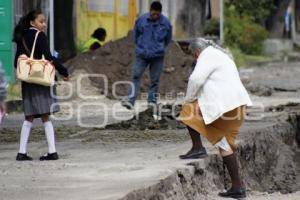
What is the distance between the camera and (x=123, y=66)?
21.5m

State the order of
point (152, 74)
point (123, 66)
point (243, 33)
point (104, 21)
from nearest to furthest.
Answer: point (152, 74) → point (123, 66) → point (104, 21) → point (243, 33)

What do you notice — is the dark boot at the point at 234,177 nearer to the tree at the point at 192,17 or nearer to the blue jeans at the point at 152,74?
the blue jeans at the point at 152,74

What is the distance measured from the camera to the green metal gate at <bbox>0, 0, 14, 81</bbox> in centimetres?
1956

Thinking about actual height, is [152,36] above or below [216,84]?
above

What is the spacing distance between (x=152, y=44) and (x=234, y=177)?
6888mm

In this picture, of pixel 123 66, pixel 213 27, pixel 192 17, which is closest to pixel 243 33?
pixel 213 27

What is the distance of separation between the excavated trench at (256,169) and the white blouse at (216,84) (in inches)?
29.0

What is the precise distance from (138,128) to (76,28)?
12953 mm

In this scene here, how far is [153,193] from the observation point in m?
9.41

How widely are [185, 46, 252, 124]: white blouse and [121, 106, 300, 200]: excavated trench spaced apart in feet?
2.42

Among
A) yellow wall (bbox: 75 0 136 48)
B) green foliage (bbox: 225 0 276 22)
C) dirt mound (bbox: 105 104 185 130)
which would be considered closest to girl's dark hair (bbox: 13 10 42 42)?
dirt mound (bbox: 105 104 185 130)

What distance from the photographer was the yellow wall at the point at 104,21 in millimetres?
28281

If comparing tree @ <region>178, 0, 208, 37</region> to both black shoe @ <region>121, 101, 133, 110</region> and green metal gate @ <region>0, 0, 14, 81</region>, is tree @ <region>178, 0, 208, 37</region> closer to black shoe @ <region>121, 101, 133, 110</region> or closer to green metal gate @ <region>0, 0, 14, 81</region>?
green metal gate @ <region>0, 0, 14, 81</region>

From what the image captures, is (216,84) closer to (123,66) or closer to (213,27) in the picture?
(123,66)
